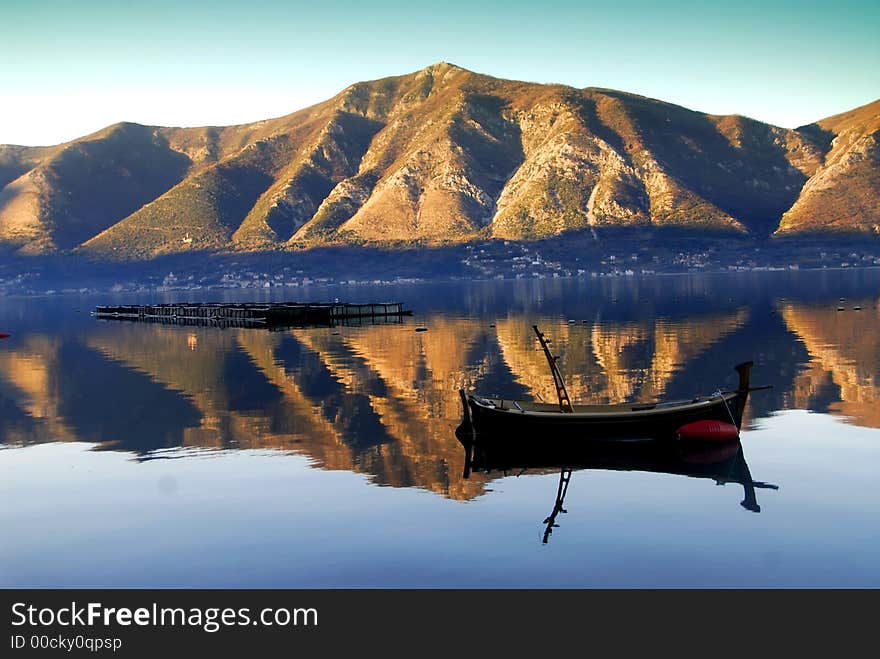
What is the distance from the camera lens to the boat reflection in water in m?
41.7

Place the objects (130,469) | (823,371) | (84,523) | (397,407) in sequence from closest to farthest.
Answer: (84,523) → (130,469) → (397,407) → (823,371)

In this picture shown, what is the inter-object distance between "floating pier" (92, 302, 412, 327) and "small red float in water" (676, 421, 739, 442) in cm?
9412

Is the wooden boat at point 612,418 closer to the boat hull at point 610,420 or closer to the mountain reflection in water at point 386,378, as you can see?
the boat hull at point 610,420

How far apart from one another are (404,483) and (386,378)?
33521mm

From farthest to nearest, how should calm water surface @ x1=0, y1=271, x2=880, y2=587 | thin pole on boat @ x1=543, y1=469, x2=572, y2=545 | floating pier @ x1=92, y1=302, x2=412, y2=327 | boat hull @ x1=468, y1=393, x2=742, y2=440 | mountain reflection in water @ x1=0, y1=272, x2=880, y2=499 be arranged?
1. floating pier @ x1=92, y1=302, x2=412, y2=327
2. mountain reflection in water @ x1=0, y1=272, x2=880, y2=499
3. boat hull @ x1=468, y1=393, x2=742, y2=440
4. thin pole on boat @ x1=543, y1=469, x2=572, y2=545
5. calm water surface @ x1=0, y1=271, x2=880, y2=587

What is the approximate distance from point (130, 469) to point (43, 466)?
4.41m

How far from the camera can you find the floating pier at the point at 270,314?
144250 mm

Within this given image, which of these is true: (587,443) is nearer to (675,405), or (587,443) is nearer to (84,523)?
(675,405)

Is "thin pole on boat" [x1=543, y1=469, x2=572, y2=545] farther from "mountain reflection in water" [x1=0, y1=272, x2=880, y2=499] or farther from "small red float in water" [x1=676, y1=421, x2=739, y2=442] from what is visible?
"small red float in water" [x1=676, y1=421, x2=739, y2=442]

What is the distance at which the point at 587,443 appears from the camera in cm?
4519

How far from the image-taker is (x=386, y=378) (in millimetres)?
73938

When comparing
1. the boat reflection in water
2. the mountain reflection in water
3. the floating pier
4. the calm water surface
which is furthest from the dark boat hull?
the floating pier

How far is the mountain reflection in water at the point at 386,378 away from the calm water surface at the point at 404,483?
1.09 feet
